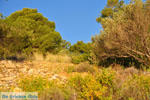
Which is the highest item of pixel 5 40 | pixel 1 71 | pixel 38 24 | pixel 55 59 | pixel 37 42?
pixel 38 24

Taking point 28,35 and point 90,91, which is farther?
point 28,35

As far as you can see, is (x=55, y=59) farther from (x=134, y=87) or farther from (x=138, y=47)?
(x=134, y=87)

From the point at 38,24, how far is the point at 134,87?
15157 mm

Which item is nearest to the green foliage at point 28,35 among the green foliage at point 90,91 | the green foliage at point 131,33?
the green foliage at point 131,33

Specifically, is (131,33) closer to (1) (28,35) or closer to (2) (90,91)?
(2) (90,91)

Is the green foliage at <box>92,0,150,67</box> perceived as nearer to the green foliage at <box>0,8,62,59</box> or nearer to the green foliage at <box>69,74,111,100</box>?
the green foliage at <box>69,74,111,100</box>

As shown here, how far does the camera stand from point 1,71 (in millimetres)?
6332

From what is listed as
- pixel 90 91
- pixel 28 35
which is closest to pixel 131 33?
pixel 90 91

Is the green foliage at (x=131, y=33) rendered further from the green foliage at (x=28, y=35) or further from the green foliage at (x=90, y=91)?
the green foliage at (x=28, y=35)

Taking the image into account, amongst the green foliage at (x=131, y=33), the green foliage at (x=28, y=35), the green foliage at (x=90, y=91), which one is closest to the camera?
the green foliage at (x=90, y=91)

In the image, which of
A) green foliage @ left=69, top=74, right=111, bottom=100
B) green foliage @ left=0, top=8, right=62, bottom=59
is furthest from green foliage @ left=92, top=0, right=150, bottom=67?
green foliage @ left=0, top=8, right=62, bottom=59

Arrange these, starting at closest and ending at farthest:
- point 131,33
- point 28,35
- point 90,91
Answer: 1. point 90,91
2. point 131,33
3. point 28,35

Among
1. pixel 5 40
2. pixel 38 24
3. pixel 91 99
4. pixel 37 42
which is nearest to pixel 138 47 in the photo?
pixel 91 99

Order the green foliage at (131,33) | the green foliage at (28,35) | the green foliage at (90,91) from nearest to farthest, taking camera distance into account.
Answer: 1. the green foliage at (90,91)
2. the green foliage at (131,33)
3. the green foliage at (28,35)
